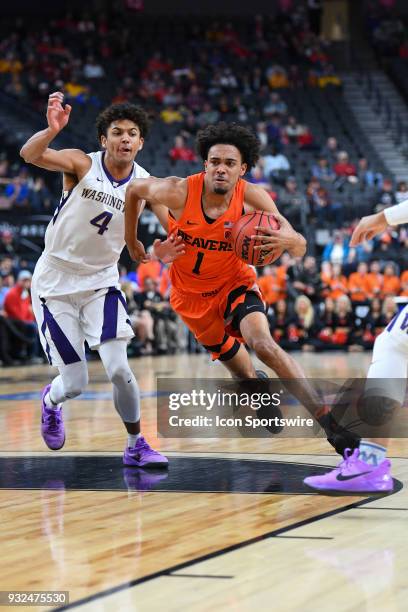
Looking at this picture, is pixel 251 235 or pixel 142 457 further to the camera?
pixel 142 457

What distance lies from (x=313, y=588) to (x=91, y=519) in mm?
1485

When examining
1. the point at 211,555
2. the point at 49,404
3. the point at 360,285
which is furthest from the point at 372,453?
the point at 360,285

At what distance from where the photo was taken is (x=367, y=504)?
203 inches

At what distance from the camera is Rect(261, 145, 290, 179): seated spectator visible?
22192mm

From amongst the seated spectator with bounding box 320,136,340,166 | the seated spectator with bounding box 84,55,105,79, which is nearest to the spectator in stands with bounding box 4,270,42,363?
the seated spectator with bounding box 320,136,340,166

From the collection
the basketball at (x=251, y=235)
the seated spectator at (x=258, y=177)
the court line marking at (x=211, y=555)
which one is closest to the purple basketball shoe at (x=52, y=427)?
the basketball at (x=251, y=235)

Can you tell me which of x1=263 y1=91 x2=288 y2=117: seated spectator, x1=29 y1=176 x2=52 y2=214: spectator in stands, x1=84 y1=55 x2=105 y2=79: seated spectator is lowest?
x1=29 y1=176 x2=52 y2=214: spectator in stands

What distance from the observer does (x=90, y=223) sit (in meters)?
6.34

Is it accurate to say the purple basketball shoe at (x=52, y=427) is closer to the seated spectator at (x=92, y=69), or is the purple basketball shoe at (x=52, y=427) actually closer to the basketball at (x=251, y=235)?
the basketball at (x=251, y=235)

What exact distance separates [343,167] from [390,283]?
205 inches

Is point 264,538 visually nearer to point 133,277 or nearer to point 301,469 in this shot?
point 301,469

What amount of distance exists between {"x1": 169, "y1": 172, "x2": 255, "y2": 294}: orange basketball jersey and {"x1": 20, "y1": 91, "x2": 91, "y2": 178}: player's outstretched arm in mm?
634

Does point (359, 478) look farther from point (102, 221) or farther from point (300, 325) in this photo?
point (300, 325)

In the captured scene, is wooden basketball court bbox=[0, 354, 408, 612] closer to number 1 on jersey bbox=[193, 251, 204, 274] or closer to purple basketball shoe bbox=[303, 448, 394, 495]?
purple basketball shoe bbox=[303, 448, 394, 495]
